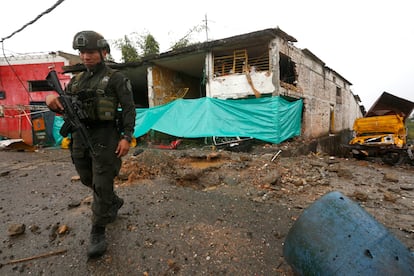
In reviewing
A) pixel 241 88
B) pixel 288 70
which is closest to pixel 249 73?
pixel 241 88

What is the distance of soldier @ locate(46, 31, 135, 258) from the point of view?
5.35 ft

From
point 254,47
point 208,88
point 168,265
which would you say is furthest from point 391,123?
point 168,265

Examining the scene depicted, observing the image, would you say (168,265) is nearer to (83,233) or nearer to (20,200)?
(83,233)

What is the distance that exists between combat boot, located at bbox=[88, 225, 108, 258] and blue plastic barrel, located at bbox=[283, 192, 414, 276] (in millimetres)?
1361

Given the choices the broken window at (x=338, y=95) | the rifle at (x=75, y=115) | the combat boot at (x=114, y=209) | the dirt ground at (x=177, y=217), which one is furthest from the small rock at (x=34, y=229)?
the broken window at (x=338, y=95)

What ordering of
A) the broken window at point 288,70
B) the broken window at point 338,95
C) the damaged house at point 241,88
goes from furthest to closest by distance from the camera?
the broken window at point 338,95 → the broken window at point 288,70 → the damaged house at point 241,88

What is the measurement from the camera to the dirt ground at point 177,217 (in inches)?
63.2

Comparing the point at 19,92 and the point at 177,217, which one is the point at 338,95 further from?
the point at 19,92

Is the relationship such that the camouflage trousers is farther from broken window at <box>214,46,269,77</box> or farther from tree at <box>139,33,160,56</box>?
tree at <box>139,33,160,56</box>

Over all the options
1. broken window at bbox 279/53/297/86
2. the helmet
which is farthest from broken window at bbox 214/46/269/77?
the helmet

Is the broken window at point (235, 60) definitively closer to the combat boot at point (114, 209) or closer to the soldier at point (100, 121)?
the soldier at point (100, 121)

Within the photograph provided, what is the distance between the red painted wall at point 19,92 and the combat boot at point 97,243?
1280cm

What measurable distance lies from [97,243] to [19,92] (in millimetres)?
14554

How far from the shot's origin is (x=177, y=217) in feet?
7.41
